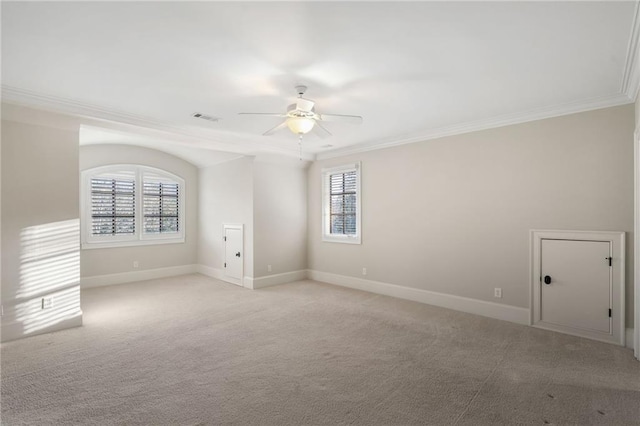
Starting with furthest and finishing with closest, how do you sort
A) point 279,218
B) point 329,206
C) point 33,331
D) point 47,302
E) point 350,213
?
point 329,206
point 279,218
point 350,213
point 47,302
point 33,331

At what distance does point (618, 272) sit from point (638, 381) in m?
1.26

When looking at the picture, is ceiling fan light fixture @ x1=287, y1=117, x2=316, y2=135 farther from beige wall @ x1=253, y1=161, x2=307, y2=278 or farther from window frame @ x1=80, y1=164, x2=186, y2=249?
window frame @ x1=80, y1=164, x2=186, y2=249

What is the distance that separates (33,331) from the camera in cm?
365

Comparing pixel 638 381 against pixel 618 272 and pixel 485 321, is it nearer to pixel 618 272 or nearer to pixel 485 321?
pixel 618 272

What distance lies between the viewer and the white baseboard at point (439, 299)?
4.13 metres

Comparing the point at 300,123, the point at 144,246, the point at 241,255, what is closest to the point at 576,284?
the point at 300,123

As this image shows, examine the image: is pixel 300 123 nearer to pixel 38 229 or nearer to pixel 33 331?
pixel 38 229

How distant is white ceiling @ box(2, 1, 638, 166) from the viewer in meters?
2.05

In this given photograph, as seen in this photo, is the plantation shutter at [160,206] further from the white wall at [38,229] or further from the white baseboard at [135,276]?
the white wall at [38,229]

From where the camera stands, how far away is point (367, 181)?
19.1 ft

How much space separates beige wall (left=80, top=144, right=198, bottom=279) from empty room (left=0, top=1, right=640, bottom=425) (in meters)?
0.06

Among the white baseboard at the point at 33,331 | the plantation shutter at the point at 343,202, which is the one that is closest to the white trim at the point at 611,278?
the plantation shutter at the point at 343,202

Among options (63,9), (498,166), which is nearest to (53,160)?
(63,9)

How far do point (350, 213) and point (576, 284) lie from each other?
3.56 m
